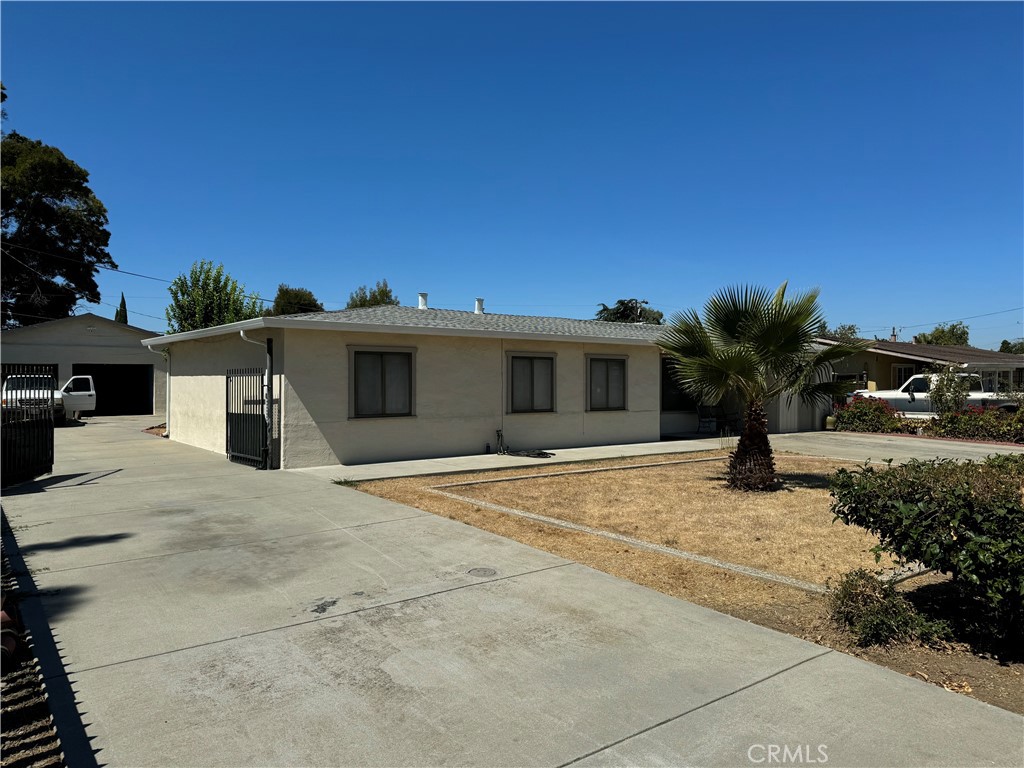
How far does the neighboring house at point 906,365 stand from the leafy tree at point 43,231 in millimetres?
40159

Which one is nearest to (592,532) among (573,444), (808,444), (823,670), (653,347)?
(823,670)

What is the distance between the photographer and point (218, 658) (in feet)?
13.0

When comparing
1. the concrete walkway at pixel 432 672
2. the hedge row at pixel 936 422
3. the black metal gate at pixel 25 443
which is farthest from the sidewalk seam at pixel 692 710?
the hedge row at pixel 936 422

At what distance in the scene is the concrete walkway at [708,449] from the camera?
12203 millimetres

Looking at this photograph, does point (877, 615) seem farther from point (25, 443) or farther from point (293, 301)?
point (293, 301)

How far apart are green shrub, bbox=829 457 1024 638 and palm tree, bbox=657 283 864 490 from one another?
5954mm

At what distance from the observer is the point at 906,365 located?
102 ft

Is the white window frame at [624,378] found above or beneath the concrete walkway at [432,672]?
above

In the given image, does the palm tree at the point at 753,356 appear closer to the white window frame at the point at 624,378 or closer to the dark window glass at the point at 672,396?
the white window frame at the point at 624,378

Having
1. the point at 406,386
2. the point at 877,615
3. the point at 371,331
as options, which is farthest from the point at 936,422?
the point at 877,615

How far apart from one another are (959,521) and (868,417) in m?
20.1

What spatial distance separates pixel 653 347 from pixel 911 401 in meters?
11.3

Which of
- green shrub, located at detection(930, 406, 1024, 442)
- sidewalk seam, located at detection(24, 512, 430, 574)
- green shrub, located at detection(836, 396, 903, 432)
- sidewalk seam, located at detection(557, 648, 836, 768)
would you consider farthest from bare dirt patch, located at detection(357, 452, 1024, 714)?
green shrub, located at detection(836, 396, 903, 432)

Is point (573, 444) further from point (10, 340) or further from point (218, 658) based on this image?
point (10, 340)
